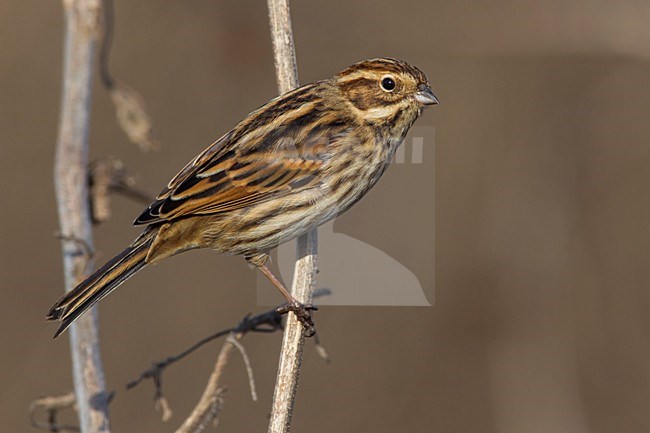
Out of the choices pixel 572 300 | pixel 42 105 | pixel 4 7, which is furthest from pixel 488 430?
pixel 4 7

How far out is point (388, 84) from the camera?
482 centimetres

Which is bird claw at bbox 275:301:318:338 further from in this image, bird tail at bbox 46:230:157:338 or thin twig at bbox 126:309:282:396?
bird tail at bbox 46:230:157:338

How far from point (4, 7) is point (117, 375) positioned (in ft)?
12.3

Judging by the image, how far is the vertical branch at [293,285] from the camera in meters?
3.89

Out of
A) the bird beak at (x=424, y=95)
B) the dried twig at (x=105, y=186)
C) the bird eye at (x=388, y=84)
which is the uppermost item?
the bird eye at (x=388, y=84)

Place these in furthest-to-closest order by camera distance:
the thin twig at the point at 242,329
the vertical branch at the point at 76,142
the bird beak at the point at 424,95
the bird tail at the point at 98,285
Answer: the bird beak at the point at 424,95, the vertical branch at the point at 76,142, the thin twig at the point at 242,329, the bird tail at the point at 98,285

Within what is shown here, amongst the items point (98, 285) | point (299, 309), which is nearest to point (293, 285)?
point (299, 309)

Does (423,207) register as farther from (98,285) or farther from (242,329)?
(98,285)

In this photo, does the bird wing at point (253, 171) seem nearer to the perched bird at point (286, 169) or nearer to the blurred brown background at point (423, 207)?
the perched bird at point (286, 169)

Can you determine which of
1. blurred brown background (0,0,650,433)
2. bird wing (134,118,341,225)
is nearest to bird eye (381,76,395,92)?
bird wing (134,118,341,225)

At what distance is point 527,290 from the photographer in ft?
23.5

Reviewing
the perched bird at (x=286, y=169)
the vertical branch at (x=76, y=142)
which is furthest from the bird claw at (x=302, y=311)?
the vertical branch at (x=76, y=142)

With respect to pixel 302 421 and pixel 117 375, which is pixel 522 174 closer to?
pixel 302 421

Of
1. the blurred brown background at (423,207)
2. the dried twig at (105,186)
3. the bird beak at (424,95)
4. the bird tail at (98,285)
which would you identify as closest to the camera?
the bird tail at (98,285)
